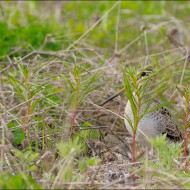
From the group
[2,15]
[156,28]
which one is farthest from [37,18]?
[156,28]

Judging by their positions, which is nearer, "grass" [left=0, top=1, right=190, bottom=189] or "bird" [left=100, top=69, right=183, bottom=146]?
"grass" [left=0, top=1, right=190, bottom=189]

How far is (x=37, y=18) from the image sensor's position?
7734 mm

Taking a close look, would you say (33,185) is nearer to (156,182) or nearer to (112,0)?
(156,182)

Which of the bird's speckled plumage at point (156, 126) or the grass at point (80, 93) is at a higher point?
the grass at point (80, 93)

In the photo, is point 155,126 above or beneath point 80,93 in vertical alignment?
beneath

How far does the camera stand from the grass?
3.71 meters

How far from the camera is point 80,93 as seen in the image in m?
4.42

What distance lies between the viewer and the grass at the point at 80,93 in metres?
3.71

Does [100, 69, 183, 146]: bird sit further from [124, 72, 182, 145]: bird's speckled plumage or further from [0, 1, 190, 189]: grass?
[0, 1, 190, 189]: grass

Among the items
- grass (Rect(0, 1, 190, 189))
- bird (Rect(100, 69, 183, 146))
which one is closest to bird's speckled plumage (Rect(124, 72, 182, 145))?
bird (Rect(100, 69, 183, 146))

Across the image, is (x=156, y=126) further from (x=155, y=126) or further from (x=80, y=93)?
(x=80, y=93)

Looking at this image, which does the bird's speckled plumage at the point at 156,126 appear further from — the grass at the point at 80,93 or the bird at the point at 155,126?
the grass at the point at 80,93

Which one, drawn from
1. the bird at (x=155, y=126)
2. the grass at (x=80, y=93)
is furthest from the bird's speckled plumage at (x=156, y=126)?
the grass at (x=80, y=93)

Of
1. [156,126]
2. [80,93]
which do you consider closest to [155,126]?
[156,126]
